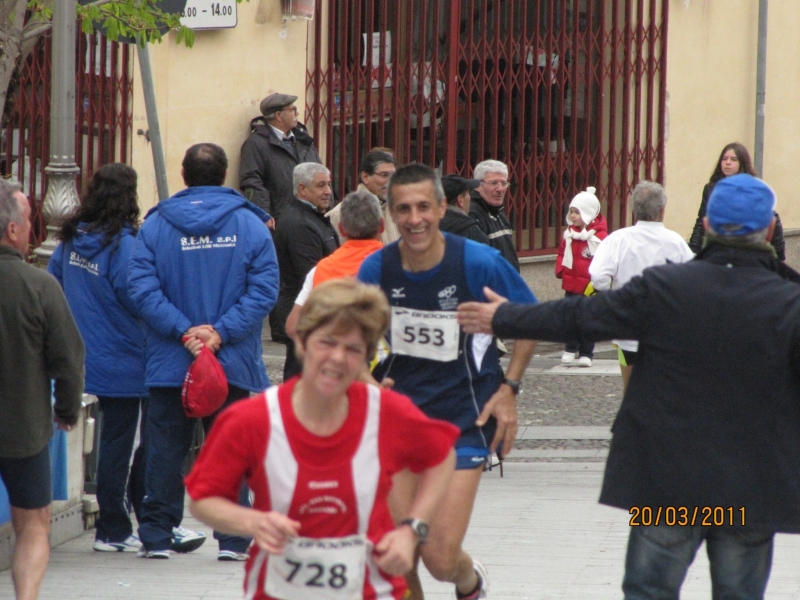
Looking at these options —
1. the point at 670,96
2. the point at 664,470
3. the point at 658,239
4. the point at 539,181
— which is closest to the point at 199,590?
the point at 664,470

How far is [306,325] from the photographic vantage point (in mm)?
3361

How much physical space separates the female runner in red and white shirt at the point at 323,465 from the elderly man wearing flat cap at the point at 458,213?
467 cm

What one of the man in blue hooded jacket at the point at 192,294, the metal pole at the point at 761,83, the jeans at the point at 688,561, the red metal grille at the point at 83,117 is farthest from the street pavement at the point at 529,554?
the metal pole at the point at 761,83

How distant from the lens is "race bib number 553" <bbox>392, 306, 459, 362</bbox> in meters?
4.94

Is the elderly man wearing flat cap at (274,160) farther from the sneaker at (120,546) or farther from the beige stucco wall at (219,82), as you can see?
the sneaker at (120,546)

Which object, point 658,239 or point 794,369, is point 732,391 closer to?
point 794,369

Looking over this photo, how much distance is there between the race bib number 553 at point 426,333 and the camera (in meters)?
4.94

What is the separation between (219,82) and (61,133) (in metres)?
5.57

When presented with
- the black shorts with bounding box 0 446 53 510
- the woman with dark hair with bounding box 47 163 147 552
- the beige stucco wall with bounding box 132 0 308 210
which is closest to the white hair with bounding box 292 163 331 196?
the woman with dark hair with bounding box 47 163 147 552

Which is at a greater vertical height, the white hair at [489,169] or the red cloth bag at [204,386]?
the white hair at [489,169]

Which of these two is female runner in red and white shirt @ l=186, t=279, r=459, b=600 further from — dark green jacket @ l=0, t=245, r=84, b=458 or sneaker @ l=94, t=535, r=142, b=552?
sneaker @ l=94, t=535, r=142, b=552

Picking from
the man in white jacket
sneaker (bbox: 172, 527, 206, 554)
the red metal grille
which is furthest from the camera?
the red metal grille

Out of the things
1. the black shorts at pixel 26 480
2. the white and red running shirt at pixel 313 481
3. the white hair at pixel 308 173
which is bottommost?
the black shorts at pixel 26 480
